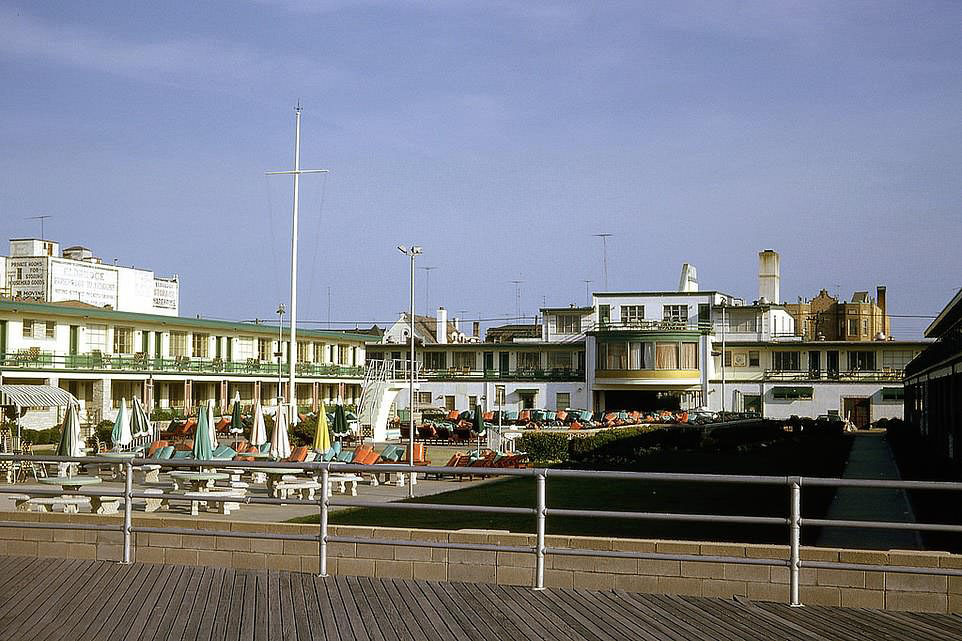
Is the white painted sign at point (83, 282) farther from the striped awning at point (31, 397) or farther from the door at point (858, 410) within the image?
the door at point (858, 410)

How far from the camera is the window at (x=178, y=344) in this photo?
62.2 m

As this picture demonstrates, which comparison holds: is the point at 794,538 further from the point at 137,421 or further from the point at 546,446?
the point at 546,446

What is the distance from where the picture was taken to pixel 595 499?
84.0ft

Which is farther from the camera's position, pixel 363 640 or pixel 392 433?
pixel 392 433

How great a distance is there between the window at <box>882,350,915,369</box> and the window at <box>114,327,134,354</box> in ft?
157

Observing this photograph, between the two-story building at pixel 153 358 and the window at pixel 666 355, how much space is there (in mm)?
19747

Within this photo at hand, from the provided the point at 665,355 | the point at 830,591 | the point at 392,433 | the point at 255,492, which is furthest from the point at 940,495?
the point at 665,355

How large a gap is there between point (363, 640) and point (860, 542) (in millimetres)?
11546

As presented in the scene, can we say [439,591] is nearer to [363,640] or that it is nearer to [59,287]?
[363,640]

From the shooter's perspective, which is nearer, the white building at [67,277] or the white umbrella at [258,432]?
the white umbrella at [258,432]

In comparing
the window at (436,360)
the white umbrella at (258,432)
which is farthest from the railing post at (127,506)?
the window at (436,360)

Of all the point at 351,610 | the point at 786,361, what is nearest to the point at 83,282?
the point at 786,361

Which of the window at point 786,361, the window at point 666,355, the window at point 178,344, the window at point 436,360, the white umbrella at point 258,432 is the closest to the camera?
the white umbrella at point 258,432

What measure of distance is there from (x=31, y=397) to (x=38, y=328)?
17540 mm
